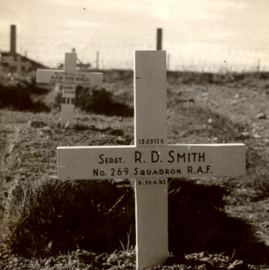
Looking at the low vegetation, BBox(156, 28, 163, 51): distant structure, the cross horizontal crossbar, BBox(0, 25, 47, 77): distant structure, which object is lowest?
the low vegetation

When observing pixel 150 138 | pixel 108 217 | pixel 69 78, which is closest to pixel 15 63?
pixel 69 78

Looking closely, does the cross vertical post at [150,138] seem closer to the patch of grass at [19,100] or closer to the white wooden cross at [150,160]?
the white wooden cross at [150,160]

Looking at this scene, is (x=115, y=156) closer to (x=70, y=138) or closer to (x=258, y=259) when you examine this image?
(x=258, y=259)

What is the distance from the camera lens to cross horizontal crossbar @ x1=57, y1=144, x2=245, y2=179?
123 inches

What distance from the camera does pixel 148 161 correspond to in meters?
3.18

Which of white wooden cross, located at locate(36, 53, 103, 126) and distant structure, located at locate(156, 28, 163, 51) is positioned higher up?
distant structure, located at locate(156, 28, 163, 51)

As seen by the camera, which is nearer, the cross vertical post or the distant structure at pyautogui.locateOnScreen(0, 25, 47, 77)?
the cross vertical post

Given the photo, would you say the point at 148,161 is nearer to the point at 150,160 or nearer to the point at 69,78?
the point at 150,160

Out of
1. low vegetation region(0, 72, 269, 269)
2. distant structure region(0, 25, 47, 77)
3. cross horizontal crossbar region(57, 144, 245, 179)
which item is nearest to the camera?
cross horizontal crossbar region(57, 144, 245, 179)

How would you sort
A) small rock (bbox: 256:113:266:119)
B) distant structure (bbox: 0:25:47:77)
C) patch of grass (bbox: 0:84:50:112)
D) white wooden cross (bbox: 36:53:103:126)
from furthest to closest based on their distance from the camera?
distant structure (bbox: 0:25:47:77) < patch of grass (bbox: 0:84:50:112) < small rock (bbox: 256:113:266:119) < white wooden cross (bbox: 36:53:103:126)

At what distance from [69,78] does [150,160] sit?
15.6ft

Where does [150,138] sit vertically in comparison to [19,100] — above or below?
below

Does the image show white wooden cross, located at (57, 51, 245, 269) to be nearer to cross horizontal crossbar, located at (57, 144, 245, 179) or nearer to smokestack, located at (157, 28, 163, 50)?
cross horizontal crossbar, located at (57, 144, 245, 179)

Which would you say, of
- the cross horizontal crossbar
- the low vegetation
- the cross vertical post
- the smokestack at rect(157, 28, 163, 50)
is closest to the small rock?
the low vegetation
